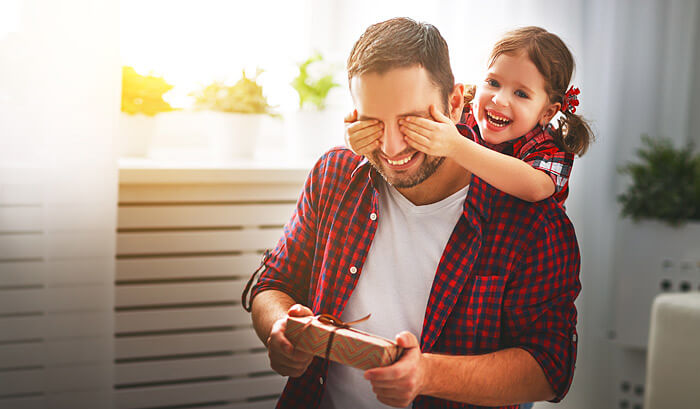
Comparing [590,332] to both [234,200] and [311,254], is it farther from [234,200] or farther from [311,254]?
[311,254]

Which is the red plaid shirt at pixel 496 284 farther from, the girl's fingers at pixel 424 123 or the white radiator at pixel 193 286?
the white radiator at pixel 193 286

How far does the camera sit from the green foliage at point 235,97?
7.12 ft

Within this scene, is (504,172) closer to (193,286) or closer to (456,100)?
(456,100)

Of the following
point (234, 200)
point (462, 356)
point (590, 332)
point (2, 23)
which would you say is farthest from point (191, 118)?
point (590, 332)

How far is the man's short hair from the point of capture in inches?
43.0

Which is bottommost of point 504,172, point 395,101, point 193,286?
point 193,286

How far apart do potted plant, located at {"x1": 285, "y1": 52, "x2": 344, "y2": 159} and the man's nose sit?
122cm

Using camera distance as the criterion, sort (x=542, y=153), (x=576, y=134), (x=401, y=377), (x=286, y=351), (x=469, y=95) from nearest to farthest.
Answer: (x=401, y=377), (x=286, y=351), (x=542, y=153), (x=576, y=134), (x=469, y=95)

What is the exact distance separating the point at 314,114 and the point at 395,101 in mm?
1254

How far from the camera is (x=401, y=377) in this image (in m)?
0.97

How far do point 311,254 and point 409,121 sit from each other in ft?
1.33

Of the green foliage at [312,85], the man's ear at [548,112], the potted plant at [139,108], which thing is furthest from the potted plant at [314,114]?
the man's ear at [548,112]

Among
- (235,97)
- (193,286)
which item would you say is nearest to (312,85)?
(235,97)

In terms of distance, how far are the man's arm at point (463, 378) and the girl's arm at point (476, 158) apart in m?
0.29
